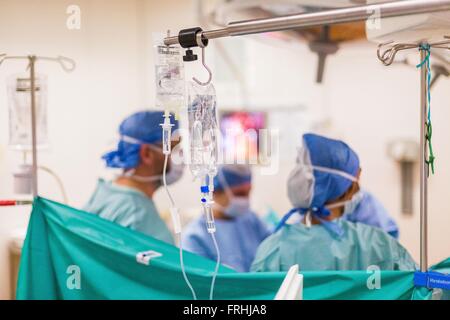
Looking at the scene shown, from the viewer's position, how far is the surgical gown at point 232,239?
92.2 inches

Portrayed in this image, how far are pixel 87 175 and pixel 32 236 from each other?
2.91ft

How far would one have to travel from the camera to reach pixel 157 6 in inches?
121

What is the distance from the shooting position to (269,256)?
4.86 ft

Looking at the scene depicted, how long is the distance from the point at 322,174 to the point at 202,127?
50 cm

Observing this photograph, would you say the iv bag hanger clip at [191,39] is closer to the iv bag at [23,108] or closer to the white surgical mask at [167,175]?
the iv bag at [23,108]

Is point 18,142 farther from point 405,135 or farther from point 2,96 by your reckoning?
point 405,135

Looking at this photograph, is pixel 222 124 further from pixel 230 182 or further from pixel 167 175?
pixel 167 175

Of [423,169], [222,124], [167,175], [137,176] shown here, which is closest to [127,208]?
[137,176]

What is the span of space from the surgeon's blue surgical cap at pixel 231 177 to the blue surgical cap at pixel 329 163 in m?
1.14

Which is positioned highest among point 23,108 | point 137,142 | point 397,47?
point 397,47

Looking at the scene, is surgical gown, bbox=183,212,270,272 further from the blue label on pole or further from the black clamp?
the black clamp

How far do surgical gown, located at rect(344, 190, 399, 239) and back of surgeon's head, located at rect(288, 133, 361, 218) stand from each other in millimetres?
272

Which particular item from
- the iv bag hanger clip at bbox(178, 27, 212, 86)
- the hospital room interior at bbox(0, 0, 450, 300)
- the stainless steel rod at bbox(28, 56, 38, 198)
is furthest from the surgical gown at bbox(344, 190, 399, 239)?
the stainless steel rod at bbox(28, 56, 38, 198)

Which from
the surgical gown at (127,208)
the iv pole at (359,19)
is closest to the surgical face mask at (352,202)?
the iv pole at (359,19)
